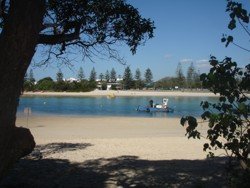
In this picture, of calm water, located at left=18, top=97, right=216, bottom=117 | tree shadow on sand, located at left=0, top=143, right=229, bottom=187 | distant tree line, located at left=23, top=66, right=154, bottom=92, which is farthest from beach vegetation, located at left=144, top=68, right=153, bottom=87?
tree shadow on sand, located at left=0, top=143, right=229, bottom=187

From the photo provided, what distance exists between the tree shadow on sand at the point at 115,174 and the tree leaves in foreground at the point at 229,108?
8.64ft

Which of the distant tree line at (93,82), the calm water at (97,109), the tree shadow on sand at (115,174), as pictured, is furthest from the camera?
the distant tree line at (93,82)

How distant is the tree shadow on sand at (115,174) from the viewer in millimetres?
6297

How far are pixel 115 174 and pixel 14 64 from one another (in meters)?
4.15

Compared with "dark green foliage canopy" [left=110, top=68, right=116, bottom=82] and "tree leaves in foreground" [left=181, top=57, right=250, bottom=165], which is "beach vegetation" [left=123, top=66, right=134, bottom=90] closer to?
"dark green foliage canopy" [left=110, top=68, right=116, bottom=82]

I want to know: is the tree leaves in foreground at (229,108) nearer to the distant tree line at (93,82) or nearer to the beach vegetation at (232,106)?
the beach vegetation at (232,106)

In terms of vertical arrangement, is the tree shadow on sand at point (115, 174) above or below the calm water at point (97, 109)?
above

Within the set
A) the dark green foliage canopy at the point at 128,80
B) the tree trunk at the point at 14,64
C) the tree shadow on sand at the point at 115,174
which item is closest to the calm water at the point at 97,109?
the tree shadow on sand at the point at 115,174

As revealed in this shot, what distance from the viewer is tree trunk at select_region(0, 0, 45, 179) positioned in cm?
334

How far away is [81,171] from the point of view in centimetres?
754

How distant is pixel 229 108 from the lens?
115 inches

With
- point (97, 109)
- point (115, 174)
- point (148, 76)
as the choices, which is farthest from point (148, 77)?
point (115, 174)

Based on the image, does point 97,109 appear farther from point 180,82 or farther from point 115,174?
point 180,82

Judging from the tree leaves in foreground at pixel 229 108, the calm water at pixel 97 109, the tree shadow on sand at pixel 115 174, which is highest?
the tree leaves in foreground at pixel 229 108
